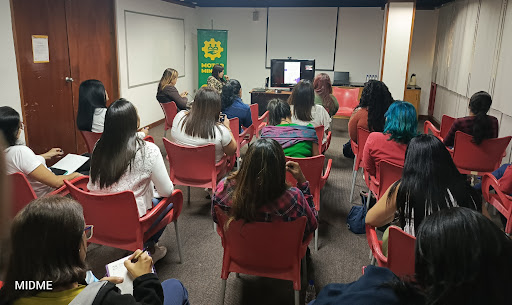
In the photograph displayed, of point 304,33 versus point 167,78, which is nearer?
point 167,78

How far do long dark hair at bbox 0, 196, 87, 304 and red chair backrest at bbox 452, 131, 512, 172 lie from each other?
352 centimetres

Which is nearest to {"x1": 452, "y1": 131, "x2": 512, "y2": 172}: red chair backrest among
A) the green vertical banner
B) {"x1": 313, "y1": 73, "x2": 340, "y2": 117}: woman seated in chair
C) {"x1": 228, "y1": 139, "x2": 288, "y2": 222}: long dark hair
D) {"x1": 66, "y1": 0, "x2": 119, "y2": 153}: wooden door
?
{"x1": 313, "y1": 73, "x2": 340, "y2": 117}: woman seated in chair

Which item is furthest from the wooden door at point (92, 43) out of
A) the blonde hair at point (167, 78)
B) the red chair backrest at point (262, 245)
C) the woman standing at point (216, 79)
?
the red chair backrest at point (262, 245)

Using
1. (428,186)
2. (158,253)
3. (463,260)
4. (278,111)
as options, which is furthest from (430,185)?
(158,253)

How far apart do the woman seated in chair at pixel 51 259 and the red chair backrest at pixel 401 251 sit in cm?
112

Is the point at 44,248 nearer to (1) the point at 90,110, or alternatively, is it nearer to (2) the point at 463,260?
(2) the point at 463,260

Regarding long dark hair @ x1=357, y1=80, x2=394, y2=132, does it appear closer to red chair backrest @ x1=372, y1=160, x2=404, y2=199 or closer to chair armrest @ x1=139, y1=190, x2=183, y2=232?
red chair backrest @ x1=372, y1=160, x2=404, y2=199

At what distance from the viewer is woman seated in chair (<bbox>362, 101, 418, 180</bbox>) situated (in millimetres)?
2934

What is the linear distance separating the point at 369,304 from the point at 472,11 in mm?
6658

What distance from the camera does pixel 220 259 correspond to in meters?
2.96

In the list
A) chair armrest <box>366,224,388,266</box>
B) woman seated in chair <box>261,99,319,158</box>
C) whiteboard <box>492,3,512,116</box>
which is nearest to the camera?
chair armrest <box>366,224,388,266</box>

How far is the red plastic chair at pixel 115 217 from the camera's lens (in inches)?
83.8

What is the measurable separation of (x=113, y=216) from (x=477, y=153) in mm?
3269

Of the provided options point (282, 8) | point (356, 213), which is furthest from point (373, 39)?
point (356, 213)
